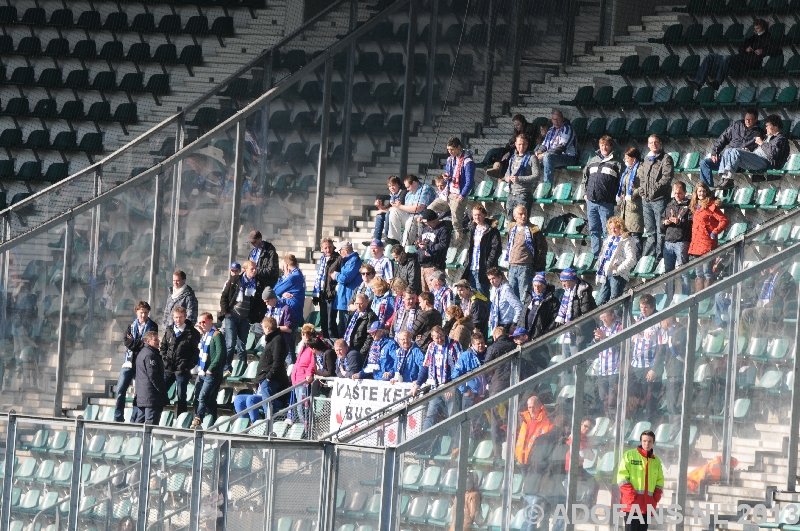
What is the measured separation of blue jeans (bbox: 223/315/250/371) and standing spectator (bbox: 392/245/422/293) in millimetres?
1876

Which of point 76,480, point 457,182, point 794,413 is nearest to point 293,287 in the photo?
point 457,182

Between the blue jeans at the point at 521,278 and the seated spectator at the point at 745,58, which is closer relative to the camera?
the blue jeans at the point at 521,278

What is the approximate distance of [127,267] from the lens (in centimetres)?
1727

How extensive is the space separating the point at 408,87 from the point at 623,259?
5.39 m

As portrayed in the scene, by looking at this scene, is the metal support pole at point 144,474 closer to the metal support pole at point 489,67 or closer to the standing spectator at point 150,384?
the standing spectator at point 150,384

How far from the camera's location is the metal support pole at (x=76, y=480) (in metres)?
10.8

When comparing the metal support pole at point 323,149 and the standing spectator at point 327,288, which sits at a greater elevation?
the metal support pole at point 323,149

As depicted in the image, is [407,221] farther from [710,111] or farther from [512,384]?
[512,384]

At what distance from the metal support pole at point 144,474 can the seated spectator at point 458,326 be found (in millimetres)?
4134

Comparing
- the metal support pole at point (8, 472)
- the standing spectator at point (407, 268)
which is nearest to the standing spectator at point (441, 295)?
the standing spectator at point (407, 268)

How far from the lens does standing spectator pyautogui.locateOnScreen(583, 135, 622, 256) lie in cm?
1631

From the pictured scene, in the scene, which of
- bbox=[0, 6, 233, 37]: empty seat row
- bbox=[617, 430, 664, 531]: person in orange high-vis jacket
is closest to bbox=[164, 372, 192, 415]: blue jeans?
bbox=[617, 430, 664, 531]: person in orange high-vis jacket

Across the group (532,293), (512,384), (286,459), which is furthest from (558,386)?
(532,293)

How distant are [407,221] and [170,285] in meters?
2.86
